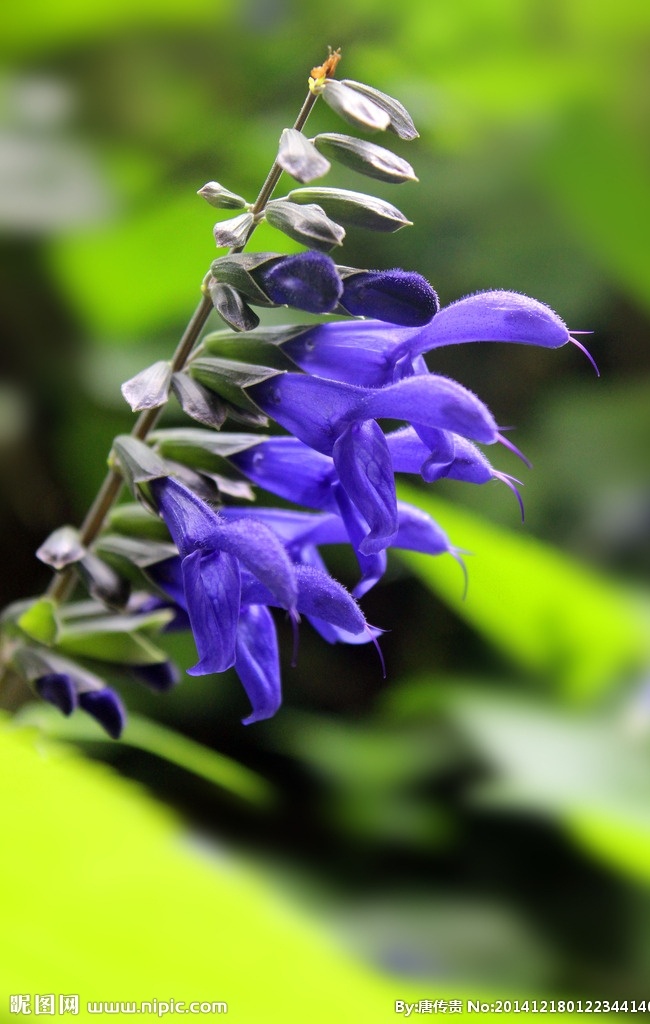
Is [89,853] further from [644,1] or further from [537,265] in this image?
[644,1]

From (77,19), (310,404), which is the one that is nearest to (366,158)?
(310,404)

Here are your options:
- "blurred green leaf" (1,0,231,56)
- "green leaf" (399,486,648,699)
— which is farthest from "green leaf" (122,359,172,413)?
"blurred green leaf" (1,0,231,56)

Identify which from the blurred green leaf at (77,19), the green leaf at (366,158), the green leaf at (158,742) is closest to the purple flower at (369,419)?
the green leaf at (366,158)

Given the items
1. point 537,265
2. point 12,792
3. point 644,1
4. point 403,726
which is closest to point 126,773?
point 403,726

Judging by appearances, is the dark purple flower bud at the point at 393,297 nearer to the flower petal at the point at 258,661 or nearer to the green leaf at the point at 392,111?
the green leaf at the point at 392,111

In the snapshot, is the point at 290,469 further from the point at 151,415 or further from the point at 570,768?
the point at 570,768

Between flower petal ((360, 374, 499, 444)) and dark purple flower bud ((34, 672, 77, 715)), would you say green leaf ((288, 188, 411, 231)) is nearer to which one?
flower petal ((360, 374, 499, 444))
